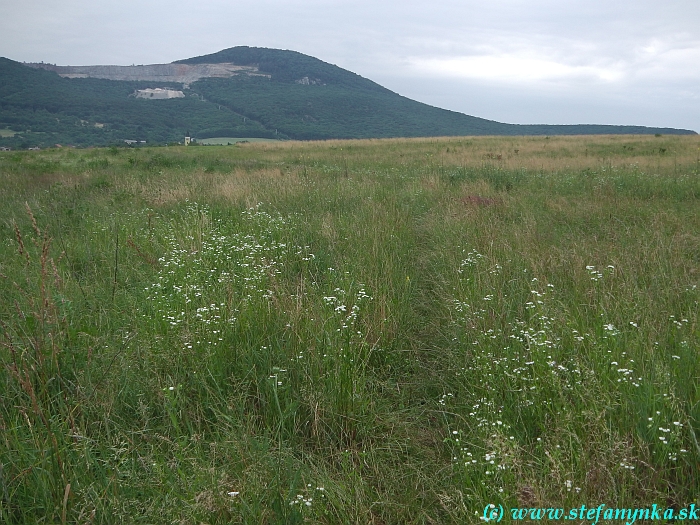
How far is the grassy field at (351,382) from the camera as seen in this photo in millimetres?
2121

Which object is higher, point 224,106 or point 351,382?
point 224,106

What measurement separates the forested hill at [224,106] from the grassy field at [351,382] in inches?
1960

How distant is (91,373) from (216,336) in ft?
2.56

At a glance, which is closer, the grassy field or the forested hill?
Answer: the grassy field

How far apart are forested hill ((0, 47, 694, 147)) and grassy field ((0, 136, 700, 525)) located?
49.8 metres

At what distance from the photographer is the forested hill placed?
70.4m

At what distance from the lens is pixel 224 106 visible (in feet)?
418

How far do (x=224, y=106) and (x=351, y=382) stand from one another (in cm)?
13492

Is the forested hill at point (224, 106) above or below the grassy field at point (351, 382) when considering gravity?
above

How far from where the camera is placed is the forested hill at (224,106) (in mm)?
70438

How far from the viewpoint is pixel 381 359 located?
3600mm

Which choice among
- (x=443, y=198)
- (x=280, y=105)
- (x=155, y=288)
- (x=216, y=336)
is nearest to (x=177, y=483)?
(x=216, y=336)

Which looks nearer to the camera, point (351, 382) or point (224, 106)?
point (351, 382)

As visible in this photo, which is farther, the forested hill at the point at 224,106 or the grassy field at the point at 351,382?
the forested hill at the point at 224,106
